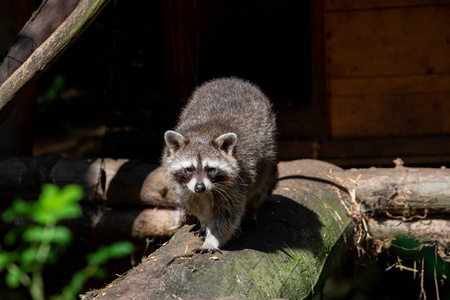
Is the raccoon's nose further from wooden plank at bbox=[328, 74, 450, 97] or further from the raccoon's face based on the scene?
wooden plank at bbox=[328, 74, 450, 97]

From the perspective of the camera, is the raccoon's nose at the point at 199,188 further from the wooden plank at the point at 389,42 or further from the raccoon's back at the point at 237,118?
the wooden plank at the point at 389,42

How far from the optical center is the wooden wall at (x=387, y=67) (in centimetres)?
688

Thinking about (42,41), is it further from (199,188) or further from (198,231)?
(198,231)

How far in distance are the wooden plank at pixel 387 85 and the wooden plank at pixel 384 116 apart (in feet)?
0.21

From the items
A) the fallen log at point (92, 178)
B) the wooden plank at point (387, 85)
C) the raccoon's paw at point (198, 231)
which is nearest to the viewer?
the raccoon's paw at point (198, 231)

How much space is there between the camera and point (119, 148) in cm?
743

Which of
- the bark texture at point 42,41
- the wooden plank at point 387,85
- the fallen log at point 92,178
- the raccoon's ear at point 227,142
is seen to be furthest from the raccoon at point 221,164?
the wooden plank at point 387,85

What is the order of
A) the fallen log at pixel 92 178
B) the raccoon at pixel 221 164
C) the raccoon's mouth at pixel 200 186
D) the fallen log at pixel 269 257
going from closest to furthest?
1. the fallen log at pixel 269 257
2. the raccoon's mouth at pixel 200 186
3. the raccoon at pixel 221 164
4. the fallen log at pixel 92 178

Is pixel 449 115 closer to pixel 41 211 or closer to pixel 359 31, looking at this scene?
pixel 359 31

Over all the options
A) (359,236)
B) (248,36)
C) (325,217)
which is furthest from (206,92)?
(248,36)

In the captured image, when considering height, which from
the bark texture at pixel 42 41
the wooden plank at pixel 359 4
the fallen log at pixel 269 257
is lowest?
the fallen log at pixel 269 257

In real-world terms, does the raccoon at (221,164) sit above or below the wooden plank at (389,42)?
below

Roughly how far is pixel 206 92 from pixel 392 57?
3.29 meters

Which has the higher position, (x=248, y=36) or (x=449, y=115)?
(x=248, y=36)
